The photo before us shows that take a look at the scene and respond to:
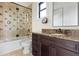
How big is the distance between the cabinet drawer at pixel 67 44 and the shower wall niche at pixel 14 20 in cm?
380

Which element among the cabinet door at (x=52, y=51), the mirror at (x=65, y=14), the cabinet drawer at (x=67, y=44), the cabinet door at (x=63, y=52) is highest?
the mirror at (x=65, y=14)

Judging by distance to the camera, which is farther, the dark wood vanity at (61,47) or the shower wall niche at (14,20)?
the shower wall niche at (14,20)

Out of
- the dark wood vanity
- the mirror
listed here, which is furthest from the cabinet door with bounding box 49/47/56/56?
the mirror

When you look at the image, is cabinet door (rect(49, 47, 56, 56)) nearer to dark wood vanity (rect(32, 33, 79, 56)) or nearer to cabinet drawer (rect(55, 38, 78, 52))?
dark wood vanity (rect(32, 33, 79, 56))

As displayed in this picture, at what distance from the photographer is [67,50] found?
5.11 feet

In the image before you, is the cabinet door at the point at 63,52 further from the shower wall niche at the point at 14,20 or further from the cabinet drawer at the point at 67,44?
the shower wall niche at the point at 14,20

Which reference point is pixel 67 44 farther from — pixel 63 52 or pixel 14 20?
pixel 14 20

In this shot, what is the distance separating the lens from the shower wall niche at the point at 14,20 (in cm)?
504

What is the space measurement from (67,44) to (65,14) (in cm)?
118

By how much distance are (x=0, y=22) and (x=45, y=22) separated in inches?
102

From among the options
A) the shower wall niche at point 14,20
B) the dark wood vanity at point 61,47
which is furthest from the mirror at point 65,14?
the shower wall niche at point 14,20

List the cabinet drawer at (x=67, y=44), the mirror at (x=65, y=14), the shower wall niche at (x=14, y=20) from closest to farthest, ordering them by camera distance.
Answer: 1. the cabinet drawer at (x=67, y=44)
2. the mirror at (x=65, y=14)
3. the shower wall niche at (x=14, y=20)

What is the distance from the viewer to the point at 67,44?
1.54 metres

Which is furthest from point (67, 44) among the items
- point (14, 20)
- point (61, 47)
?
point (14, 20)
